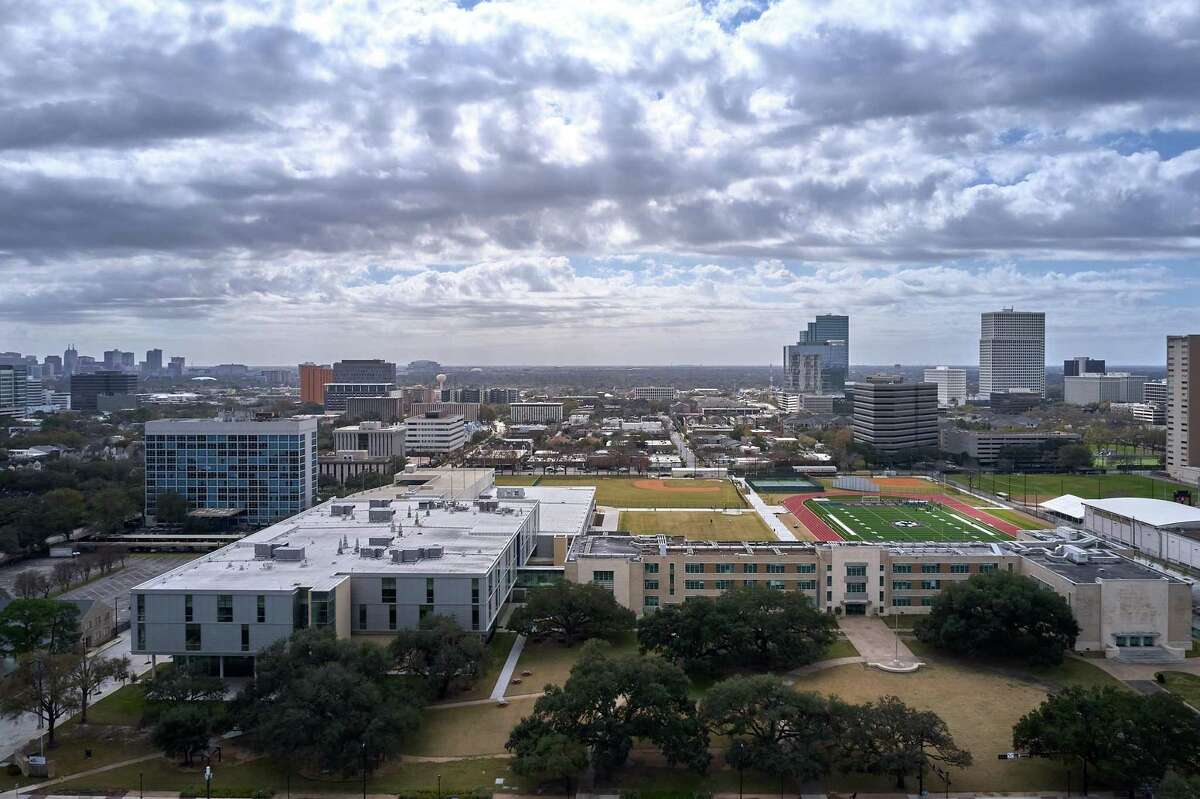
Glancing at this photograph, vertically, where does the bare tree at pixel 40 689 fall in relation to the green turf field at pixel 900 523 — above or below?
above

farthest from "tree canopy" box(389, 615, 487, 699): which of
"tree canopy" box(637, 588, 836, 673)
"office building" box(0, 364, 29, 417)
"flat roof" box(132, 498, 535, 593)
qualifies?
"office building" box(0, 364, 29, 417)

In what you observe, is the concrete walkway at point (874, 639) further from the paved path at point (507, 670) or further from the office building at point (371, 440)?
→ the office building at point (371, 440)

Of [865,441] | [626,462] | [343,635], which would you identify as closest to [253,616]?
[343,635]

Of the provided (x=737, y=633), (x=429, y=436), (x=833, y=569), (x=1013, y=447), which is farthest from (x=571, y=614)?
(x=429, y=436)

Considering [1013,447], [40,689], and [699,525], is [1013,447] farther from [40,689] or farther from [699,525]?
[40,689]

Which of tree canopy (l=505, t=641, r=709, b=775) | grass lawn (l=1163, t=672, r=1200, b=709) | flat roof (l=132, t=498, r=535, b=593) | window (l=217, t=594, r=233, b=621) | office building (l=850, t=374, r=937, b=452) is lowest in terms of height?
grass lawn (l=1163, t=672, r=1200, b=709)

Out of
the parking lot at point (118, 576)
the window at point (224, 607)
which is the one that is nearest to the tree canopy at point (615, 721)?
the window at point (224, 607)

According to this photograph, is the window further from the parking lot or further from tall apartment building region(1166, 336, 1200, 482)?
tall apartment building region(1166, 336, 1200, 482)
